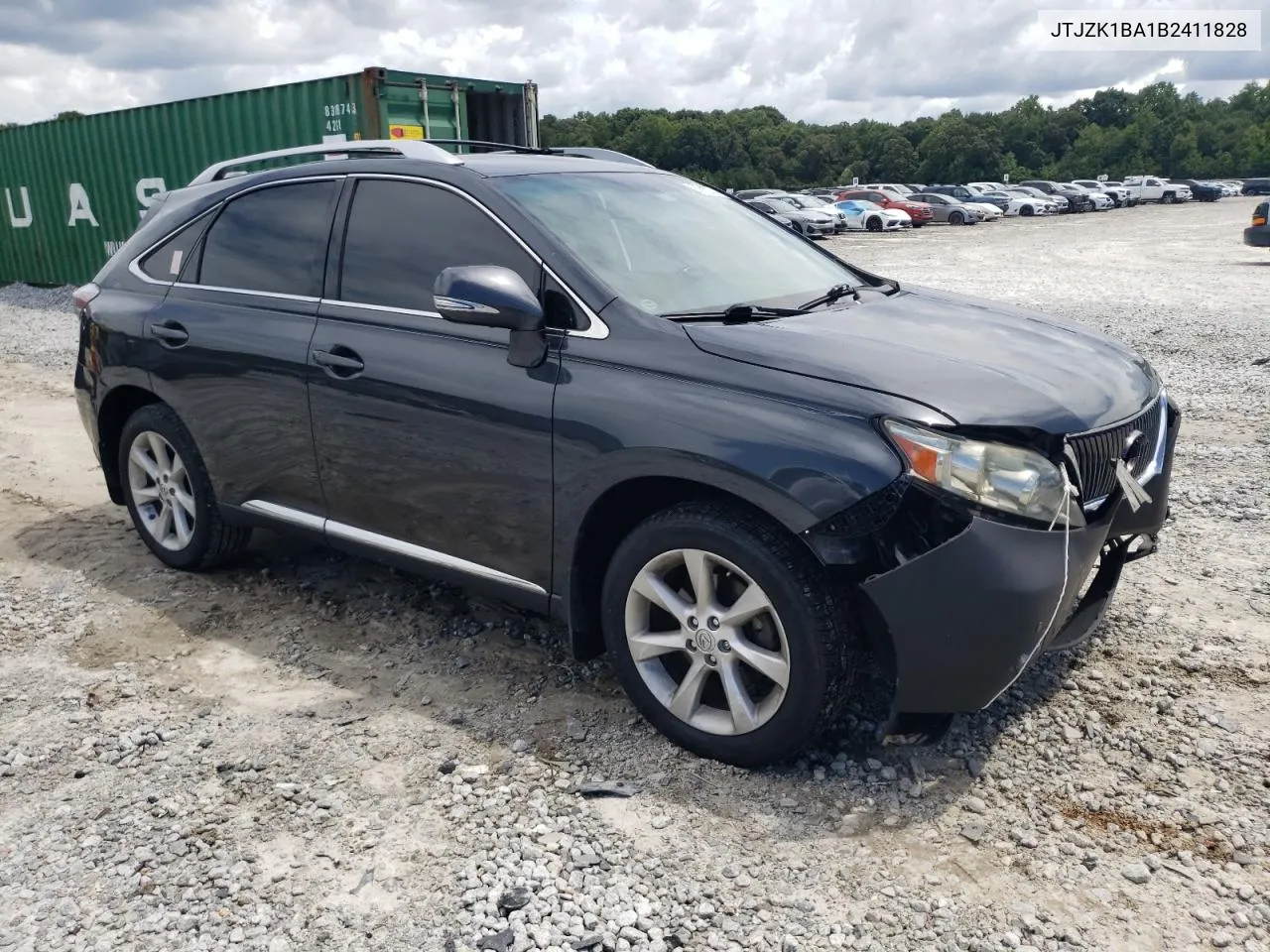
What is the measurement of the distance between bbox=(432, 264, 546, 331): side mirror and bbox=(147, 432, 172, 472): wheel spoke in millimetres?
2028

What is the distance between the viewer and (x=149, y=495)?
4742mm

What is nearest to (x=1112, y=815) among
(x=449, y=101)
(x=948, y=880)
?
(x=948, y=880)

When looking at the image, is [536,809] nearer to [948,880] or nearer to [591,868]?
[591,868]

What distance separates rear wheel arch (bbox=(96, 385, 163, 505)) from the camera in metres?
4.73

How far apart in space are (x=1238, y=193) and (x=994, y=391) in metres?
70.8

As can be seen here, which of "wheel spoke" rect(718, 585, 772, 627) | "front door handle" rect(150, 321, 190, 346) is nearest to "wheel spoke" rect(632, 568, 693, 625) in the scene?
"wheel spoke" rect(718, 585, 772, 627)

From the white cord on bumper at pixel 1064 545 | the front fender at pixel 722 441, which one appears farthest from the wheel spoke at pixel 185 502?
the white cord on bumper at pixel 1064 545

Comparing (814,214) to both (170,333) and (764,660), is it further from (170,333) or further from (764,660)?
(764,660)

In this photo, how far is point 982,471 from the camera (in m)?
2.66

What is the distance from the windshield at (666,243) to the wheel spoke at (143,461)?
7.26 ft

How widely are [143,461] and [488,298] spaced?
2.45m

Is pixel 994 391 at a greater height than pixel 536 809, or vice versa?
pixel 994 391

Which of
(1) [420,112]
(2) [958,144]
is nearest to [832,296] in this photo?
(1) [420,112]

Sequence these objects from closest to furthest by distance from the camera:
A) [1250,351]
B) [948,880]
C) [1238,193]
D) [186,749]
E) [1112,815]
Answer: [948,880] → [1112,815] → [186,749] → [1250,351] → [1238,193]
